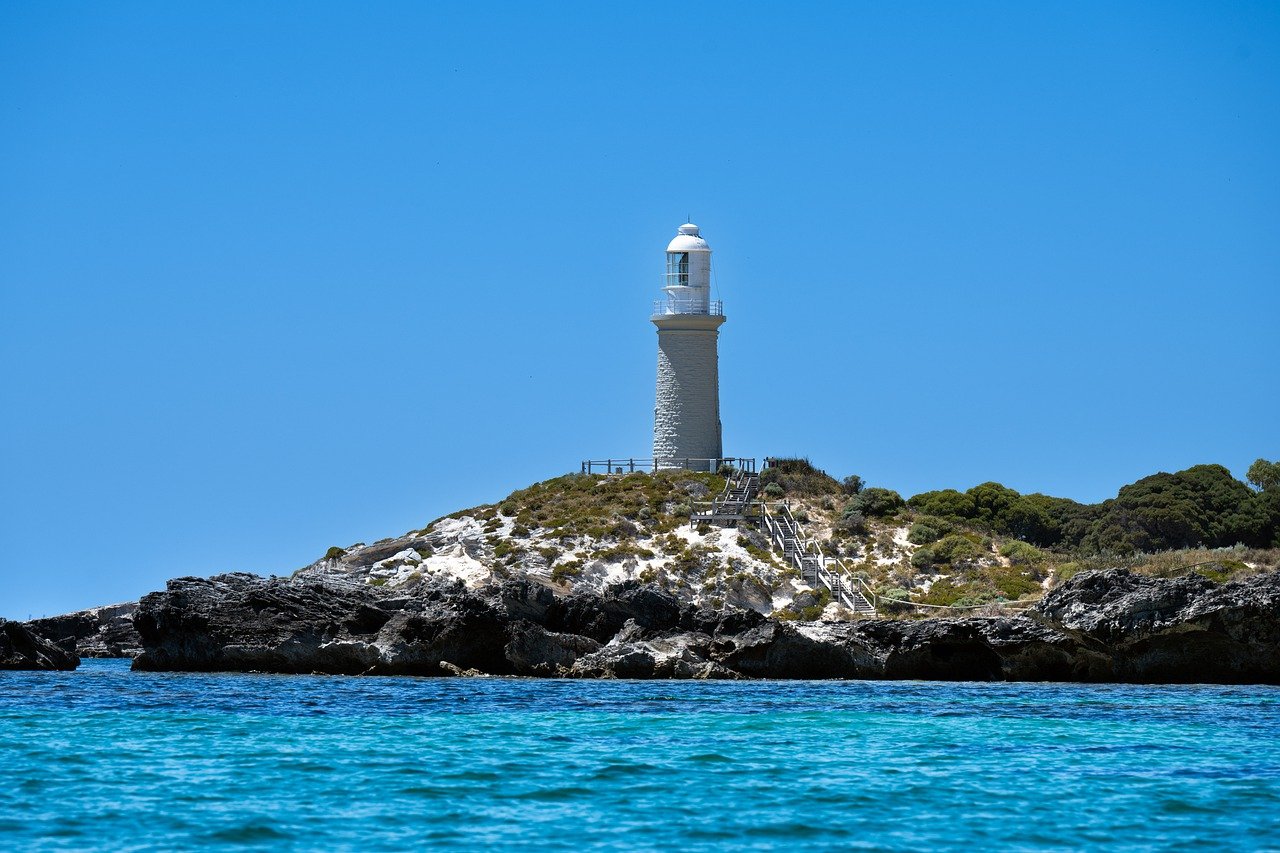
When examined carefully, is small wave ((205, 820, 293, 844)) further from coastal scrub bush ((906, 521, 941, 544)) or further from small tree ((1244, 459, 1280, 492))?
small tree ((1244, 459, 1280, 492))

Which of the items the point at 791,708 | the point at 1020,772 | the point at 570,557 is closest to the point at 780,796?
the point at 1020,772

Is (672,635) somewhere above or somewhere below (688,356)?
below

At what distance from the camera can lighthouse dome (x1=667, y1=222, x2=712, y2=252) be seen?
6531 centimetres

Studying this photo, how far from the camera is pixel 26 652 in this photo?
4225 centimetres

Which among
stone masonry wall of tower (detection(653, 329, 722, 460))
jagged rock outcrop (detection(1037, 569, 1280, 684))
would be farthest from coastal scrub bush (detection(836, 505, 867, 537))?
jagged rock outcrop (detection(1037, 569, 1280, 684))

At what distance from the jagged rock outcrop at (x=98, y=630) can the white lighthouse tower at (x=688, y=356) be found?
22277 mm

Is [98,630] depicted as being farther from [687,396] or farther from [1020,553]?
[1020,553]

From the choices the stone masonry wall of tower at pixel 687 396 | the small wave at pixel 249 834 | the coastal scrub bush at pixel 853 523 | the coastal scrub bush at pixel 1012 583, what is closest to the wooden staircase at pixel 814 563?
the coastal scrub bush at pixel 853 523

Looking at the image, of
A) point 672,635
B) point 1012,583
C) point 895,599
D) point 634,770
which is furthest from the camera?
point 1012,583

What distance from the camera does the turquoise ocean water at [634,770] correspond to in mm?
16531

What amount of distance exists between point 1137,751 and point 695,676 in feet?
53.7

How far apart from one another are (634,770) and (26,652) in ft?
87.4

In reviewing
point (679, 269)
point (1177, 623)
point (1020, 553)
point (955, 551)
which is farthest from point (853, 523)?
point (1177, 623)

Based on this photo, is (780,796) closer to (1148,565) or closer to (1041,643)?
(1041,643)
